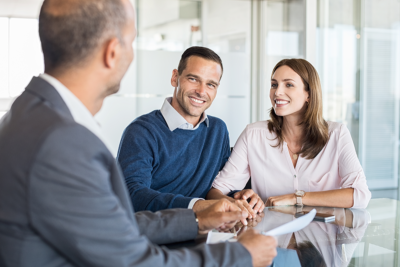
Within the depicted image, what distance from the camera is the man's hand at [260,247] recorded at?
38.1 inches

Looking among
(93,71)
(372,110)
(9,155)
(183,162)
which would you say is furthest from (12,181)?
(372,110)

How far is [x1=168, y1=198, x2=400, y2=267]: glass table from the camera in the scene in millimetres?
1263

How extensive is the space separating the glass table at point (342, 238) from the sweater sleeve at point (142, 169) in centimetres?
37

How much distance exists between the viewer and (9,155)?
0.78 m

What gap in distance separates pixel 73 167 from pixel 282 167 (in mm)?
1746

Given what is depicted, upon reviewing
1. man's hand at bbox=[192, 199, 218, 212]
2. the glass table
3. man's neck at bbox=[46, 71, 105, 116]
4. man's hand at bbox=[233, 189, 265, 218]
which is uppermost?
man's neck at bbox=[46, 71, 105, 116]

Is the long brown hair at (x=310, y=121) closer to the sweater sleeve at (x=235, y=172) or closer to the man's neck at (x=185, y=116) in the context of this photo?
the sweater sleeve at (x=235, y=172)

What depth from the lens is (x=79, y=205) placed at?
76 centimetres

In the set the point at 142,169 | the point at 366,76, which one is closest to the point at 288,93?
the point at 142,169

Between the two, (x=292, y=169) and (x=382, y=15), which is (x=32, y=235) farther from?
(x=382, y=15)

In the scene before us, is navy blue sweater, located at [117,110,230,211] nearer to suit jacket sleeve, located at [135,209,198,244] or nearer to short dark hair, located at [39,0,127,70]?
suit jacket sleeve, located at [135,209,198,244]

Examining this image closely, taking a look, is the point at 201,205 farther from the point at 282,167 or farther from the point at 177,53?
the point at 177,53

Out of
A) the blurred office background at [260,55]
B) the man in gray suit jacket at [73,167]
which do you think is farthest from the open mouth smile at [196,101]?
the blurred office background at [260,55]

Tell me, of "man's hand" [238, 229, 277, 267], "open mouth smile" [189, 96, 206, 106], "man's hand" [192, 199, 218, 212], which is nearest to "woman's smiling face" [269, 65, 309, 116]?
"open mouth smile" [189, 96, 206, 106]
